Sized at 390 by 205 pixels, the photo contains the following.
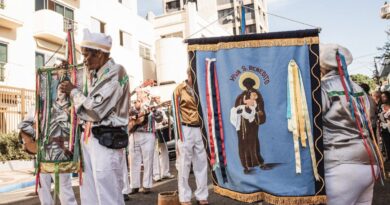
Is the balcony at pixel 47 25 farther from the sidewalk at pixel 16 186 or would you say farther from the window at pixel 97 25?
the sidewalk at pixel 16 186

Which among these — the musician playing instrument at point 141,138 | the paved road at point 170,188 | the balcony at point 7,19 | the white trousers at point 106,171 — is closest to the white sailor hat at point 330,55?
the white trousers at point 106,171

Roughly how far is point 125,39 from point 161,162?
60.2 ft

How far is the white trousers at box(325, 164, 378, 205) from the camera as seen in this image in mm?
2637

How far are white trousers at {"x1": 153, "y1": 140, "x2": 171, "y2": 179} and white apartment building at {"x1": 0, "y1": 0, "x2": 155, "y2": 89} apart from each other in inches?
238

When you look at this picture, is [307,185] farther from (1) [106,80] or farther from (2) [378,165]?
(1) [106,80]

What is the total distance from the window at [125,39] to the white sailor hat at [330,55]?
24384 millimetres

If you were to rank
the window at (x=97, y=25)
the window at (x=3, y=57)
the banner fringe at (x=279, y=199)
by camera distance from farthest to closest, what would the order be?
the window at (x=97, y=25) < the window at (x=3, y=57) < the banner fringe at (x=279, y=199)

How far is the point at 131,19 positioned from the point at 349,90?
84.4 feet

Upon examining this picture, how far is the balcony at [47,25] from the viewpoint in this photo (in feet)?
61.1

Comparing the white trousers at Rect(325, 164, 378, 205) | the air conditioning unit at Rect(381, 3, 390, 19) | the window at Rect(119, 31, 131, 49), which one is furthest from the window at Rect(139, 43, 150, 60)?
the white trousers at Rect(325, 164, 378, 205)

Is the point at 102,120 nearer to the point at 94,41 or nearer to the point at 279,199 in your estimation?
the point at 94,41

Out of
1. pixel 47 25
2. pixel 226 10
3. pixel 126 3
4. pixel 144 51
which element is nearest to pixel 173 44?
pixel 144 51

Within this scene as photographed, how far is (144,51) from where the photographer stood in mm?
29266

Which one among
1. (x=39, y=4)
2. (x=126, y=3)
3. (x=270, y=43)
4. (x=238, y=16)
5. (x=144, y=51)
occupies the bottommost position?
(x=270, y=43)
